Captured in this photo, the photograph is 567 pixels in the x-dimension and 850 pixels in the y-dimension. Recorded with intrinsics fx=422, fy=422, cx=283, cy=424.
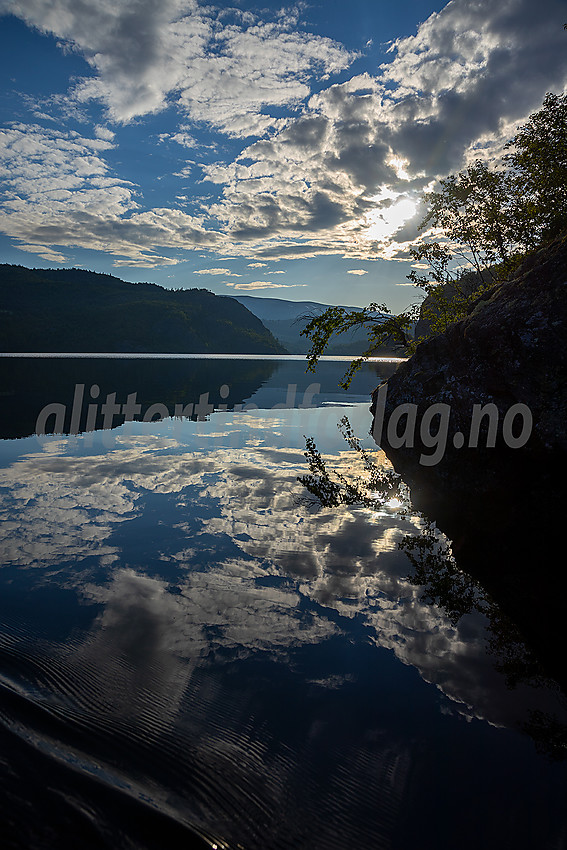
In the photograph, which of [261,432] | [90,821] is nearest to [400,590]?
[90,821]

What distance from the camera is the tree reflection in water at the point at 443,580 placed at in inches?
186

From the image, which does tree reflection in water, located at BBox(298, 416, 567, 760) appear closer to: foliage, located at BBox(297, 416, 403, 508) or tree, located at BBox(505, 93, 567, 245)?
foliage, located at BBox(297, 416, 403, 508)

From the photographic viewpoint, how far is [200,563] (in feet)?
27.4

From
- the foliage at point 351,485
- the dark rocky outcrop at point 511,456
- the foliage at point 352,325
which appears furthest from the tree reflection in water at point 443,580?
the foliage at point 352,325

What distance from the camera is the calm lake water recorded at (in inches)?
142

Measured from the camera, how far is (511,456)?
1069 centimetres

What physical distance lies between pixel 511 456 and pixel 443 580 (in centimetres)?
454

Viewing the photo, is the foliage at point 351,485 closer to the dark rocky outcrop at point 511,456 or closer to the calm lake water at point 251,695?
the dark rocky outcrop at point 511,456

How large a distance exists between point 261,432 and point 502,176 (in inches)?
678

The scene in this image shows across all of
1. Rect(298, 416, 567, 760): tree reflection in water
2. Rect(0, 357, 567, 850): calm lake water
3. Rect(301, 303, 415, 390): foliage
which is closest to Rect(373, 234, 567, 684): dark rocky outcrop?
Rect(298, 416, 567, 760): tree reflection in water

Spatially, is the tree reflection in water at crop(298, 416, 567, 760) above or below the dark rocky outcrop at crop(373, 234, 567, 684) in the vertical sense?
below

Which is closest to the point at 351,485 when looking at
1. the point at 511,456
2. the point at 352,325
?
the point at 511,456

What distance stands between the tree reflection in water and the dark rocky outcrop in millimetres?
208

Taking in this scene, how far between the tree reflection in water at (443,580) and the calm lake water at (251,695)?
73 millimetres
